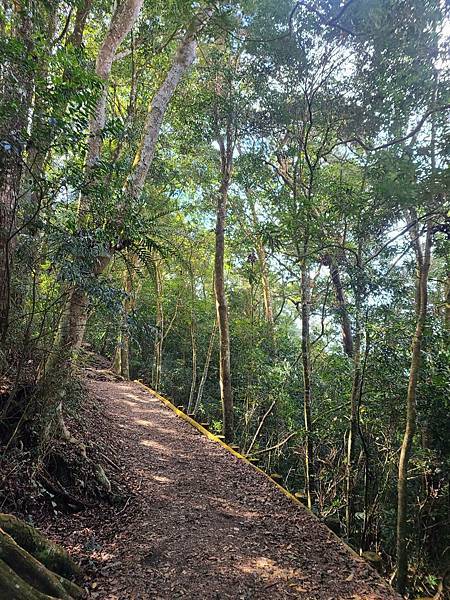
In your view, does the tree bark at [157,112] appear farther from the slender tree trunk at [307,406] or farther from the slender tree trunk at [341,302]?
the slender tree trunk at [341,302]

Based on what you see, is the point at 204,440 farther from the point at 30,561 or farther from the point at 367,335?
the point at 30,561

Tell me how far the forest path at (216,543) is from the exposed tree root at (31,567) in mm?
322

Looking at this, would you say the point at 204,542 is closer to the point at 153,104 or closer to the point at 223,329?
the point at 223,329

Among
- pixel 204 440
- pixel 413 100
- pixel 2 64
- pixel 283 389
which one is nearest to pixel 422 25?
pixel 413 100

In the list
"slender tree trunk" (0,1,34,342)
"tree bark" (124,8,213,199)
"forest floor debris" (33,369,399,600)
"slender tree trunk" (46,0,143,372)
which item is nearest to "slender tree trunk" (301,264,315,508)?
"forest floor debris" (33,369,399,600)

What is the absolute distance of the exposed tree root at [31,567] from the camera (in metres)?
2.04

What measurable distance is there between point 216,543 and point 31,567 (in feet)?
6.93

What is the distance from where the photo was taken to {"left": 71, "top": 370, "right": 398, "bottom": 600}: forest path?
3.15 metres

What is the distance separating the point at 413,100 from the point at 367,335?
3210 mm

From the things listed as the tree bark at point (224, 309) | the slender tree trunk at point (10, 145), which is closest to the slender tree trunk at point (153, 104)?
the slender tree trunk at point (10, 145)

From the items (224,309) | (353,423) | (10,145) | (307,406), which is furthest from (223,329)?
(10,145)

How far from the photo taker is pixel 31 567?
2279 mm

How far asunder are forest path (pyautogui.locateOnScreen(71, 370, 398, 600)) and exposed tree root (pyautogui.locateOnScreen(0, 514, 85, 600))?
1.06 ft

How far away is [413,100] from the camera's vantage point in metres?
4.75
